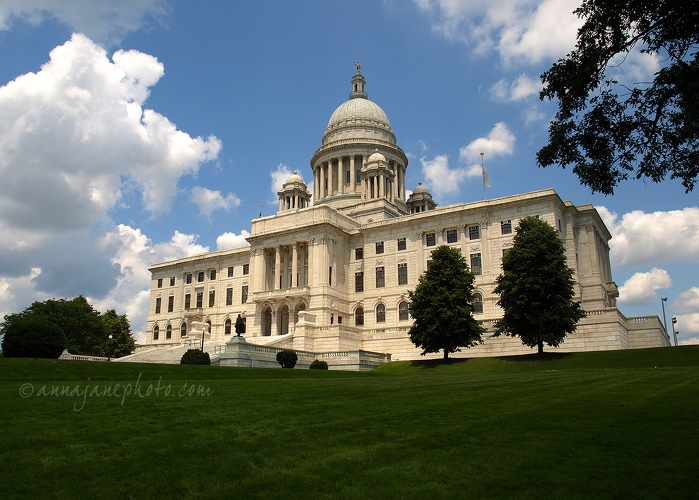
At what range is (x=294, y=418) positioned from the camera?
1456 centimetres

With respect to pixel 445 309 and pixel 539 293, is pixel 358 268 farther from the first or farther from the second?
pixel 539 293

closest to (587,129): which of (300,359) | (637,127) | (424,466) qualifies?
(637,127)

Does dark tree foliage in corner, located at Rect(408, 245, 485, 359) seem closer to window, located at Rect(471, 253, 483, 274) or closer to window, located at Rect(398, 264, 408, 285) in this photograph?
window, located at Rect(471, 253, 483, 274)

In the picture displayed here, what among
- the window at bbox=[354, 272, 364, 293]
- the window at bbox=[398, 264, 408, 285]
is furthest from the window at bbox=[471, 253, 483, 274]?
the window at bbox=[354, 272, 364, 293]

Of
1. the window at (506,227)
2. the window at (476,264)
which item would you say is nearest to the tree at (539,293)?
the window at (506,227)

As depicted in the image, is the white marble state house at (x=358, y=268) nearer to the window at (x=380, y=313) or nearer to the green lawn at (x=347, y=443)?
the window at (x=380, y=313)

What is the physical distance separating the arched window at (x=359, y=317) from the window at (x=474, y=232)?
55.2 ft

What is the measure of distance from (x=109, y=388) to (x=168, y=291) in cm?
8124

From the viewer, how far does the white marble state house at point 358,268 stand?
64.1 meters

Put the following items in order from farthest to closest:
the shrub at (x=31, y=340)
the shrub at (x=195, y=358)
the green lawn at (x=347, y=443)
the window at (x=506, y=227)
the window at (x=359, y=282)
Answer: the window at (x=359, y=282), the window at (x=506, y=227), the shrub at (x=195, y=358), the shrub at (x=31, y=340), the green lawn at (x=347, y=443)

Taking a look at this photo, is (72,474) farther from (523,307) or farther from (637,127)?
(523,307)

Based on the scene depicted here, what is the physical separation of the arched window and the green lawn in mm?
55201

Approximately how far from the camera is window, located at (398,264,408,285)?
72.2 meters

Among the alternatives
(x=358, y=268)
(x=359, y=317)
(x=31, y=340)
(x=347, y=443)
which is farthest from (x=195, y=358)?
(x=358, y=268)
